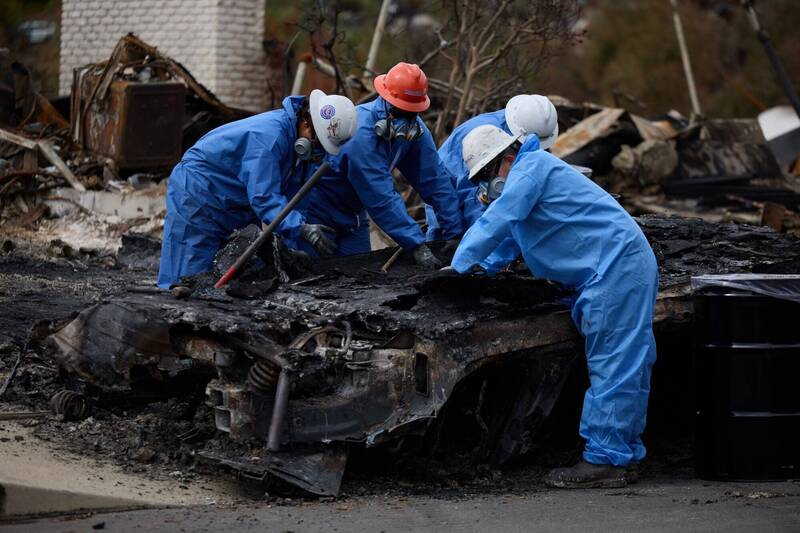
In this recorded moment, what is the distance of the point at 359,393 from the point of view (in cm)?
577

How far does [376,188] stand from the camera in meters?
7.90

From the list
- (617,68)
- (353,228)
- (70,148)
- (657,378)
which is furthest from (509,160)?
(617,68)

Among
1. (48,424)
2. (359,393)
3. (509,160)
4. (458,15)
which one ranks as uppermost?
(458,15)

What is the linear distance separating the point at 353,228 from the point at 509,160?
2.46 metres

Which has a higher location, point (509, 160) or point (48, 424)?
point (509, 160)

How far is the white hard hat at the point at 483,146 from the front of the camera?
6488mm

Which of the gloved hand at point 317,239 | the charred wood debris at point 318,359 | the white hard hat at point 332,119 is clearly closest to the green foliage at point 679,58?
the white hard hat at point 332,119

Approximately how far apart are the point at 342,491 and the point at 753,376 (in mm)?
2222

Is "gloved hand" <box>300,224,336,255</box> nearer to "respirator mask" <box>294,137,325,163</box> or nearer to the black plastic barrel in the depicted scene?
"respirator mask" <box>294,137,325,163</box>

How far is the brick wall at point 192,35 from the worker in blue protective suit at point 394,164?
829cm

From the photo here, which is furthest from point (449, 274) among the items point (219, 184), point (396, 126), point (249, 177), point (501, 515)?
point (219, 184)

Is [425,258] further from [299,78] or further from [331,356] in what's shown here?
[299,78]

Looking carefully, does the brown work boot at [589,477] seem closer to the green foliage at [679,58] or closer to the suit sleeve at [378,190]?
the suit sleeve at [378,190]

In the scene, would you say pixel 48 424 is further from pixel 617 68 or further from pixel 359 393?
pixel 617 68
